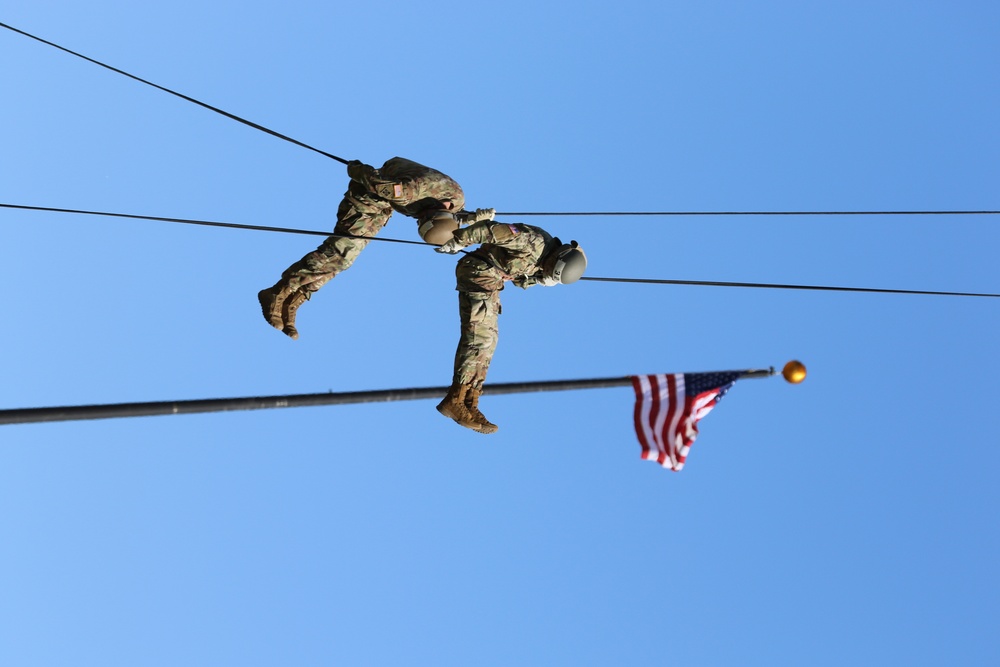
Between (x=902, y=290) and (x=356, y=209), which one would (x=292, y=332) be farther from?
Answer: (x=902, y=290)

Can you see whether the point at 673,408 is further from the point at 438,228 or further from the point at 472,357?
the point at 438,228

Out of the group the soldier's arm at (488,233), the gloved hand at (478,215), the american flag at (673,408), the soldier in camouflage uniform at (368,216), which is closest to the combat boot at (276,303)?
the soldier in camouflage uniform at (368,216)

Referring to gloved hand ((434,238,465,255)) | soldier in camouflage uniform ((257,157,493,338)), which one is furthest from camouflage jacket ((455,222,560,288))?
soldier in camouflage uniform ((257,157,493,338))

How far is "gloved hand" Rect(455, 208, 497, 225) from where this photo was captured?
40.1 feet

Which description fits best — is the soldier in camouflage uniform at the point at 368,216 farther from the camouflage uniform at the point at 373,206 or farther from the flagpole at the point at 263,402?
the flagpole at the point at 263,402

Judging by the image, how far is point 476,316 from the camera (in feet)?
39.8

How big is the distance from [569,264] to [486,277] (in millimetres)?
1054

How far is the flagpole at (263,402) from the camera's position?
6538 millimetres

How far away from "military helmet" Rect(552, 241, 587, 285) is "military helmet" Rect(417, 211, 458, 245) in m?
1.39

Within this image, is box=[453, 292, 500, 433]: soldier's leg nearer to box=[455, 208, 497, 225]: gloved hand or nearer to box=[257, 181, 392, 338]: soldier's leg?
box=[455, 208, 497, 225]: gloved hand

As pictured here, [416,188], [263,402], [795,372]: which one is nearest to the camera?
[263,402]

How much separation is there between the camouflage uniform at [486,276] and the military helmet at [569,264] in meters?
0.20

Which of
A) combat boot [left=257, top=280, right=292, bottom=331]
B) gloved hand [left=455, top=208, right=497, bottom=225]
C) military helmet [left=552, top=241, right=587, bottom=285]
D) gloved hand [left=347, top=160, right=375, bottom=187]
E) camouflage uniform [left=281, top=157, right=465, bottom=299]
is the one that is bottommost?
military helmet [left=552, top=241, right=587, bottom=285]

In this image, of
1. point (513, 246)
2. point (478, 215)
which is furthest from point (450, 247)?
point (513, 246)
